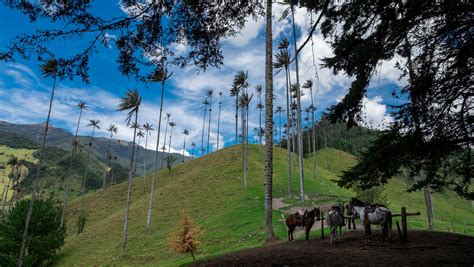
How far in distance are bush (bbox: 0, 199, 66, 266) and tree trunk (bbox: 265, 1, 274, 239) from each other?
2910 centimetres

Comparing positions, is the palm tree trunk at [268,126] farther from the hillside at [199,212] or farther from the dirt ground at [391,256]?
the hillside at [199,212]

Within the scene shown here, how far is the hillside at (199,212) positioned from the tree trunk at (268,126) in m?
5.73

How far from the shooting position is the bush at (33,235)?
3117cm

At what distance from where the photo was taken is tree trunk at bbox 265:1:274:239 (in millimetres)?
17406

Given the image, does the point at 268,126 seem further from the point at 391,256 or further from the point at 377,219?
the point at 391,256

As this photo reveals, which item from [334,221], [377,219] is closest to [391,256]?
[377,219]

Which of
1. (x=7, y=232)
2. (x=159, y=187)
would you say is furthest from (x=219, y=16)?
(x=159, y=187)

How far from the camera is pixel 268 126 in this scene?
1861 centimetres

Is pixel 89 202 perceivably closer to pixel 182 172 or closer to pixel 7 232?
pixel 182 172

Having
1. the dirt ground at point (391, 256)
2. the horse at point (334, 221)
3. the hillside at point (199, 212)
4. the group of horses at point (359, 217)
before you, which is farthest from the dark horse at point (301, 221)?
the hillside at point (199, 212)

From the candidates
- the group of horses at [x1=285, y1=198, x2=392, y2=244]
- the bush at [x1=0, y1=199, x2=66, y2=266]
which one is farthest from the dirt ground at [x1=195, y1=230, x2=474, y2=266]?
the bush at [x1=0, y1=199, x2=66, y2=266]

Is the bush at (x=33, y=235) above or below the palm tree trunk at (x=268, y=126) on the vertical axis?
below

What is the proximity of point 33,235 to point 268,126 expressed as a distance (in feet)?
105

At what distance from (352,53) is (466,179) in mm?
5775
